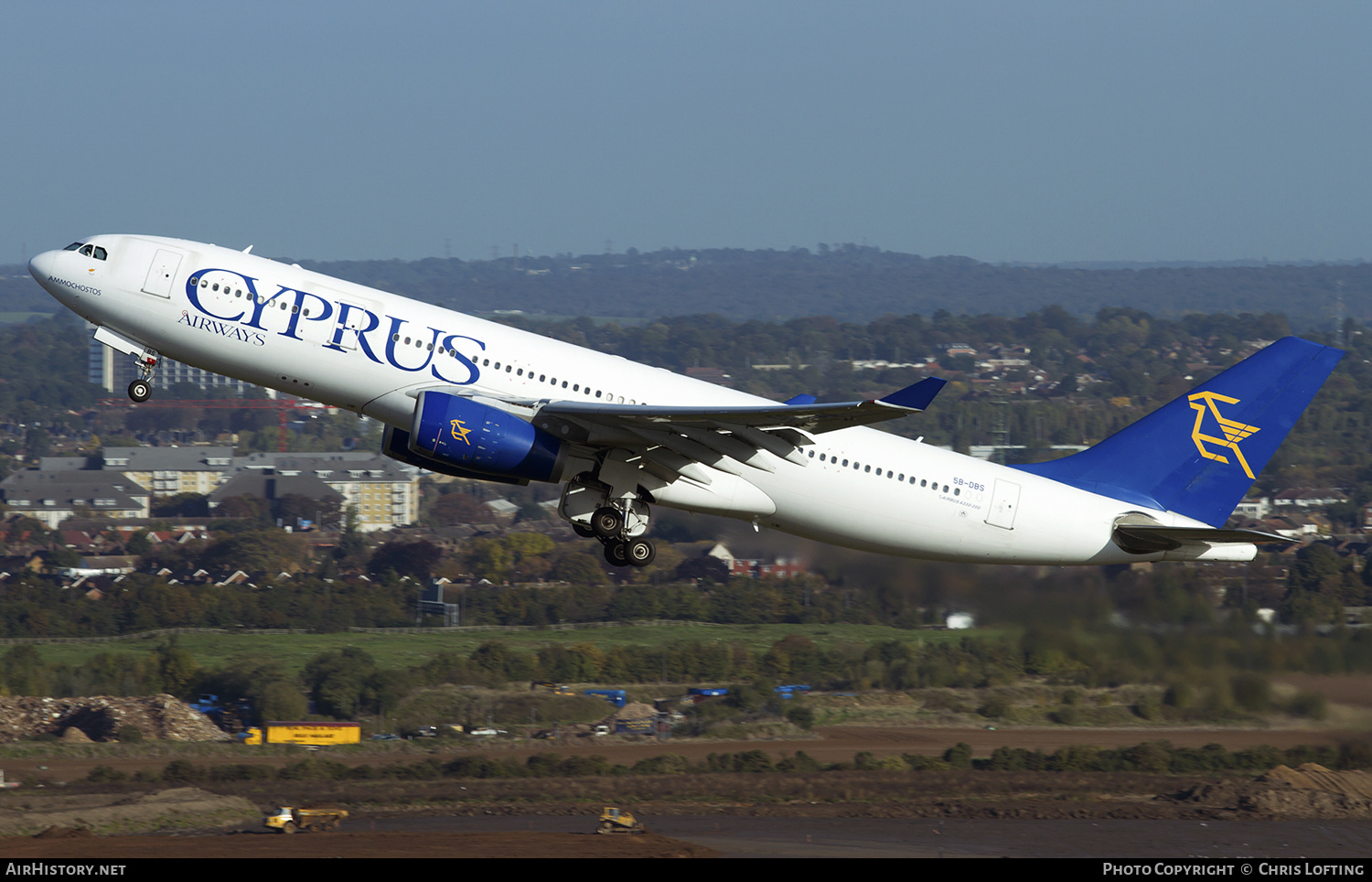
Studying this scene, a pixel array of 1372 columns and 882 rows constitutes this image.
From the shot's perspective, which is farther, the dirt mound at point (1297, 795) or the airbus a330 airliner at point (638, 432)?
the dirt mound at point (1297, 795)

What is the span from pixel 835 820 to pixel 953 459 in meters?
28.9

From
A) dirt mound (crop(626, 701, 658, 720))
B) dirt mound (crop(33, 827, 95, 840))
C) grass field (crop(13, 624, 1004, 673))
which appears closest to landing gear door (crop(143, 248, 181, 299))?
dirt mound (crop(33, 827, 95, 840))

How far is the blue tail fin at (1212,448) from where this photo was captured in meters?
35.1

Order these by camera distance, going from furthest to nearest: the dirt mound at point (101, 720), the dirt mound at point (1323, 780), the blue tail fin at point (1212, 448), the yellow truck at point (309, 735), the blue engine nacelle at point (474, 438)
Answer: the yellow truck at point (309, 735), the dirt mound at point (101, 720), the dirt mound at point (1323, 780), the blue tail fin at point (1212, 448), the blue engine nacelle at point (474, 438)

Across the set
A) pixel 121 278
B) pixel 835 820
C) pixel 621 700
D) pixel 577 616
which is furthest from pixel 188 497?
pixel 121 278

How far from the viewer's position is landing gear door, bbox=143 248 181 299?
1286 inches

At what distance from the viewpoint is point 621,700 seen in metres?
76.3

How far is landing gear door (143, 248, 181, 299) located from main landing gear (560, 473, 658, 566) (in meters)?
9.72

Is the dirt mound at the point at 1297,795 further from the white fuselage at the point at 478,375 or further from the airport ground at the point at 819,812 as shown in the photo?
the white fuselage at the point at 478,375

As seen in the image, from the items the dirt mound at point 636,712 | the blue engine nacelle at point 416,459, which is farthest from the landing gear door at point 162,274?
the dirt mound at point 636,712

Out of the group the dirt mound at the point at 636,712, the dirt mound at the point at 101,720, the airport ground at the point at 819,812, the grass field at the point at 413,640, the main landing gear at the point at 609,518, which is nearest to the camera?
the main landing gear at the point at 609,518

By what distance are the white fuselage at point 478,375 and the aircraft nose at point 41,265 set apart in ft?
0.19

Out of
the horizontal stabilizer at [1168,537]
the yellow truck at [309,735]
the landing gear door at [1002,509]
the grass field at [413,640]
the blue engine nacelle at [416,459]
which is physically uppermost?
the blue engine nacelle at [416,459]

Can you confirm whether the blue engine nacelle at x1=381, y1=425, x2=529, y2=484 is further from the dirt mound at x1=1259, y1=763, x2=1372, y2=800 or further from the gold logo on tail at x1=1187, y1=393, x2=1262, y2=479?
the dirt mound at x1=1259, y1=763, x2=1372, y2=800
